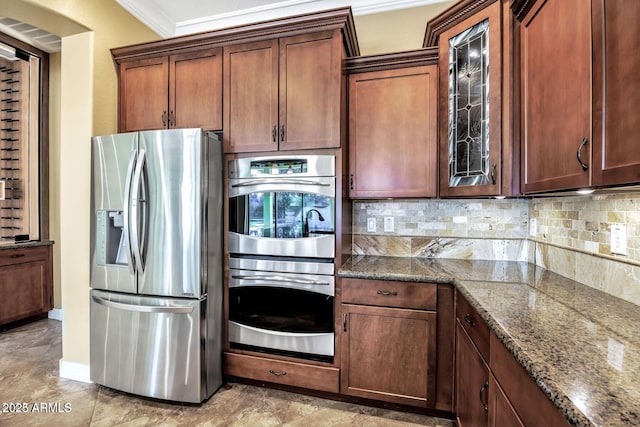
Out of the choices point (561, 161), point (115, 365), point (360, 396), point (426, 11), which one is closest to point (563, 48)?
point (561, 161)

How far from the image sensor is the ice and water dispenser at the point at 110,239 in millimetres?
2203

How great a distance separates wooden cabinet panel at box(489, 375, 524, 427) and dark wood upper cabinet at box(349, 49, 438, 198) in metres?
1.32

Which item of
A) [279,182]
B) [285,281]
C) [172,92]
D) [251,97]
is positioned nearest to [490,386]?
[285,281]

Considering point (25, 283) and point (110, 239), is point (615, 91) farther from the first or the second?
point (25, 283)

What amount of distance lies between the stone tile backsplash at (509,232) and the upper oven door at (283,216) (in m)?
0.60

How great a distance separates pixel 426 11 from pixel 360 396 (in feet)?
9.93

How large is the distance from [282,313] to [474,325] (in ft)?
4.05

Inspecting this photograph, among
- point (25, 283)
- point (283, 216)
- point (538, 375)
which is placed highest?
point (283, 216)

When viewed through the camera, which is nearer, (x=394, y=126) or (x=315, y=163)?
(x=315, y=163)

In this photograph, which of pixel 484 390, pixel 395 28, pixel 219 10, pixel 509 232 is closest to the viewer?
pixel 484 390

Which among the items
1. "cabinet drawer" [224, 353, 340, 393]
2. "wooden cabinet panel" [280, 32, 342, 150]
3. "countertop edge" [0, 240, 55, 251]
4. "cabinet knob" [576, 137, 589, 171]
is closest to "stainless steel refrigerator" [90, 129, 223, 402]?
"cabinet drawer" [224, 353, 340, 393]

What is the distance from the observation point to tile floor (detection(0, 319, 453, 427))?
1933mm

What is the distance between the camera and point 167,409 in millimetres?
2064

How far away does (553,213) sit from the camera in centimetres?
196
